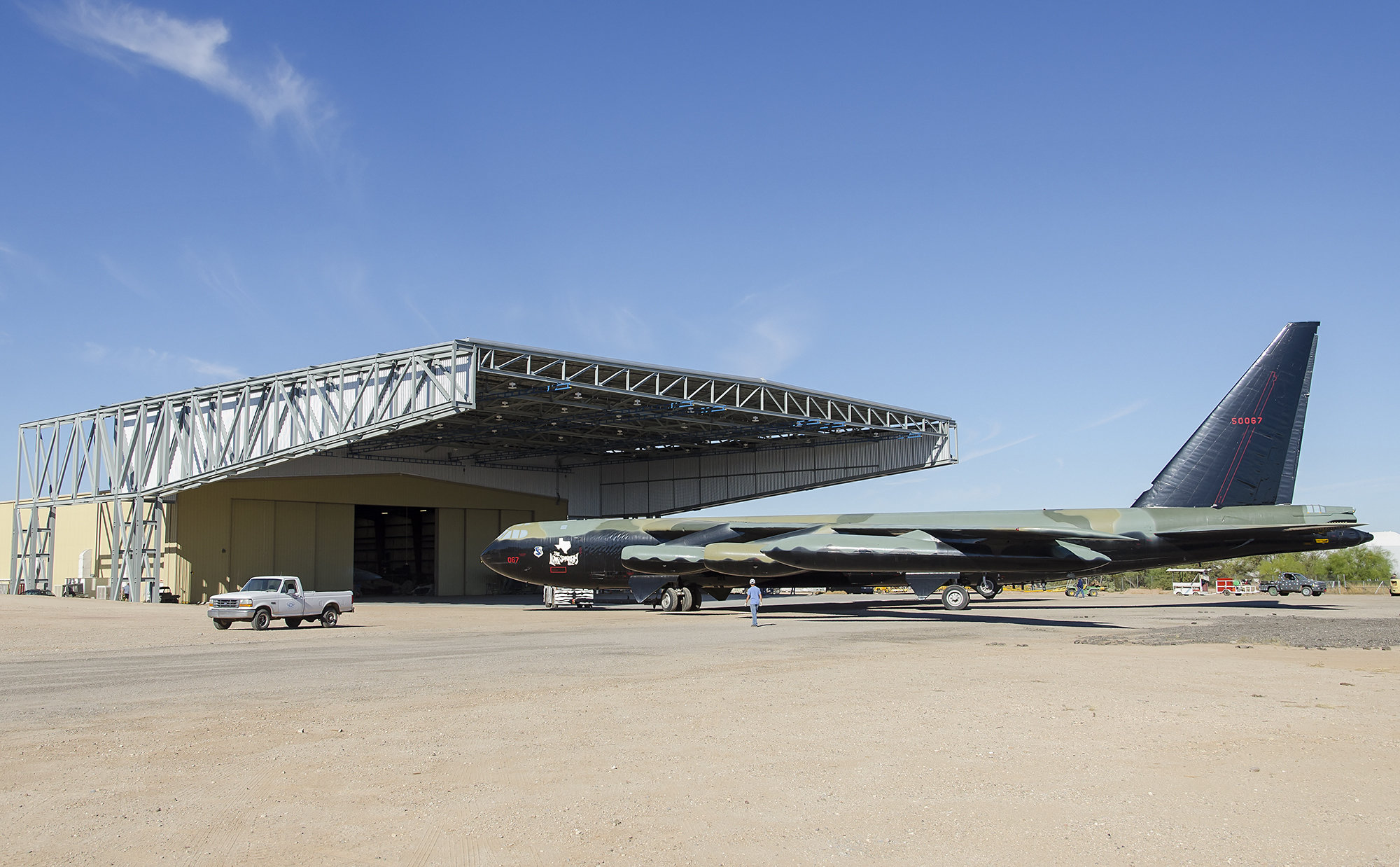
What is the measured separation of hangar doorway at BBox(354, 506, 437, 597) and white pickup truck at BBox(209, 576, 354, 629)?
35.1 m

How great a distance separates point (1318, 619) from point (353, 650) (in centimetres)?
2763

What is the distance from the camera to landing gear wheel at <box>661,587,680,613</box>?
36.5m

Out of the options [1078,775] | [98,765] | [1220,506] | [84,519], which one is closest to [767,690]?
[1078,775]

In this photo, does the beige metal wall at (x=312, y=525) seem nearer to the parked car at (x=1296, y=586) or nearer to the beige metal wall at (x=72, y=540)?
the beige metal wall at (x=72, y=540)

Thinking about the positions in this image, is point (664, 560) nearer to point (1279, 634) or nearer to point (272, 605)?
point (272, 605)

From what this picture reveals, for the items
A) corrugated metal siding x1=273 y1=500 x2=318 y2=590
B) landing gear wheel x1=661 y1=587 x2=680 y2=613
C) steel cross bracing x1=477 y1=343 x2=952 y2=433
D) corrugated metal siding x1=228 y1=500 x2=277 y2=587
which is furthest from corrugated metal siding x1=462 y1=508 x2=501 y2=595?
landing gear wheel x1=661 y1=587 x2=680 y2=613

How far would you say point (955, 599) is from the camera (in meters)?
36.5

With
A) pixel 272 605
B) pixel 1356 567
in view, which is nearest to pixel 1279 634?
pixel 272 605

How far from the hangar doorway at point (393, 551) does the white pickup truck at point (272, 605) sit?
35.1m

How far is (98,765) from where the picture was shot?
27.0ft

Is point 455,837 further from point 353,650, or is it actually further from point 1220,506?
point 1220,506

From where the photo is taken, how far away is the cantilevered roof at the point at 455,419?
35.4 meters

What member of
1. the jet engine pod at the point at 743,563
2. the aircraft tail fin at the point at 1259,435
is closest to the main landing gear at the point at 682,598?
the jet engine pod at the point at 743,563

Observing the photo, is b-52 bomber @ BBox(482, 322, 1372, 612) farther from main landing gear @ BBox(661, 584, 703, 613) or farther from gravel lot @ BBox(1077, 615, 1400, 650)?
gravel lot @ BBox(1077, 615, 1400, 650)
